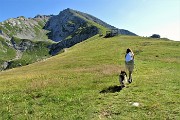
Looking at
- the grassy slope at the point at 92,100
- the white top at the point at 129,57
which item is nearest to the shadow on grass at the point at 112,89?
the grassy slope at the point at 92,100

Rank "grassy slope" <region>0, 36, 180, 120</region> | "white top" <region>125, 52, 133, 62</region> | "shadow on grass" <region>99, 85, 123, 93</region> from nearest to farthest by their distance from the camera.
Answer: "grassy slope" <region>0, 36, 180, 120</region>
"shadow on grass" <region>99, 85, 123, 93</region>
"white top" <region>125, 52, 133, 62</region>

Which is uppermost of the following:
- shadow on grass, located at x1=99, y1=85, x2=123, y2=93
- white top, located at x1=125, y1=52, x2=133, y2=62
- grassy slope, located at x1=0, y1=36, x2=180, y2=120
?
white top, located at x1=125, y1=52, x2=133, y2=62

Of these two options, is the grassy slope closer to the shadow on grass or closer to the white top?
the shadow on grass

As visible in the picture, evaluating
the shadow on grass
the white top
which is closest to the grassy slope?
the shadow on grass

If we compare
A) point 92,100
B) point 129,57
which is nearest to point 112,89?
point 92,100

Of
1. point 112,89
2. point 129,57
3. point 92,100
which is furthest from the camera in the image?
point 129,57

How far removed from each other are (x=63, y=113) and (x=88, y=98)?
4072 mm

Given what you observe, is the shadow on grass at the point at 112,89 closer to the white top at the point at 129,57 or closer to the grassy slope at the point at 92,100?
the grassy slope at the point at 92,100

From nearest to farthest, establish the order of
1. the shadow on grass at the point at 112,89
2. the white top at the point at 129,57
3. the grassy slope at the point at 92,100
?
the grassy slope at the point at 92,100 < the shadow on grass at the point at 112,89 < the white top at the point at 129,57

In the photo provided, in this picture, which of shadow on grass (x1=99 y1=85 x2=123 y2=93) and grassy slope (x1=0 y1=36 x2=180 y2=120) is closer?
grassy slope (x1=0 y1=36 x2=180 y2=120)

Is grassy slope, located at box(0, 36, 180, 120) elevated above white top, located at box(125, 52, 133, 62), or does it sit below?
below

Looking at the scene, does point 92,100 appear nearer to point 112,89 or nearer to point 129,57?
point 112,89

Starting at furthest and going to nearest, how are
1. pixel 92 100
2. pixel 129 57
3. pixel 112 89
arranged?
pixel 129 57 → pixel 112 89 → pixel 92 100

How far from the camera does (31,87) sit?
34.7 metres
